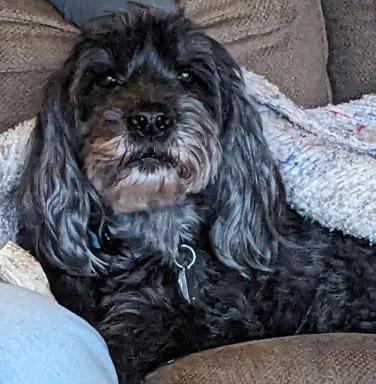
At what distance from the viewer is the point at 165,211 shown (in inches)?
66.9

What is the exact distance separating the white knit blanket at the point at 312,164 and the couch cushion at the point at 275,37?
252 millimetres

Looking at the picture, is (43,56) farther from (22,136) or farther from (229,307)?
(229,307)

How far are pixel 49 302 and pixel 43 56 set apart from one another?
0.85 meters

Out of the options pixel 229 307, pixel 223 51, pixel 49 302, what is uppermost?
pixel 223 51

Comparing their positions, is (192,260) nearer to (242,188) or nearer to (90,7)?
(242,188)

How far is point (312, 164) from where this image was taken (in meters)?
1.73

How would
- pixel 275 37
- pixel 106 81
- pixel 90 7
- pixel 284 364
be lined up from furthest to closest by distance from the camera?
pixel 275 37, pixel 90 7, pixel 106 81, pixel 284 364

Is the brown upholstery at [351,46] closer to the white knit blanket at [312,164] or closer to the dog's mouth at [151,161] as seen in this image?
the white knit blanket at [312,164]

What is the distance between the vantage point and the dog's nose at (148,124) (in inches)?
58.0

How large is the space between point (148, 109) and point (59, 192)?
0.26 m

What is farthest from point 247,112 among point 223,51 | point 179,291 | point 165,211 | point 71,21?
point 71,21

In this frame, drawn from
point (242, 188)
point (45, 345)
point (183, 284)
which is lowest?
point (183, 284)

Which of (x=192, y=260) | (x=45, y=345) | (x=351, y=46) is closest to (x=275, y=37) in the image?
(x=351, y=46)

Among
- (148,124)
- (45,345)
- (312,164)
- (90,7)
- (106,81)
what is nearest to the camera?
(45,345)
